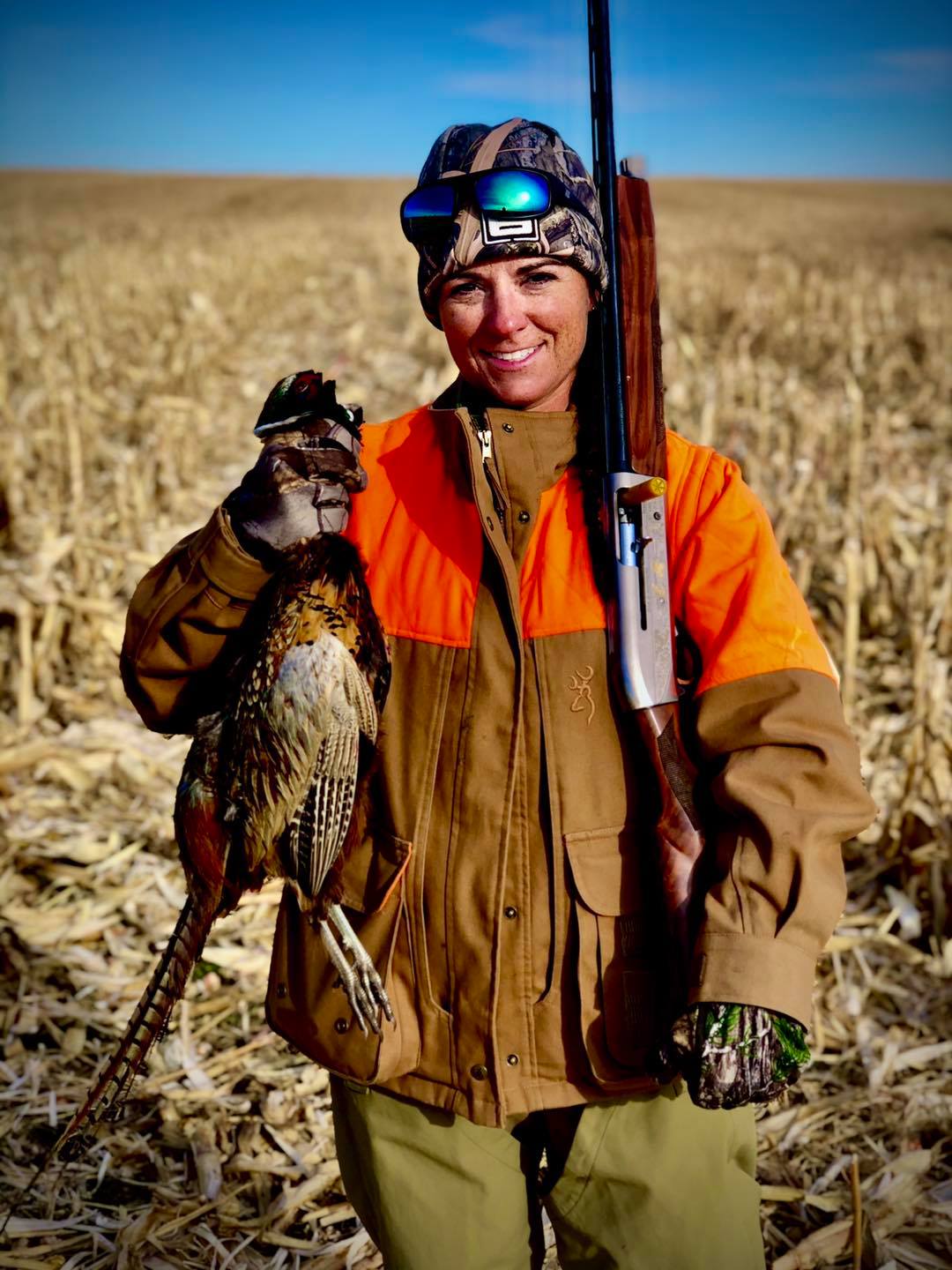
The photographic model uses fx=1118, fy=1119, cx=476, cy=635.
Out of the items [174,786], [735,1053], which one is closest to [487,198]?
[735,1053]

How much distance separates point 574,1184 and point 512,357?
1.50 meters

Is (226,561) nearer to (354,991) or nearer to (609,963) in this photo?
(354,991)

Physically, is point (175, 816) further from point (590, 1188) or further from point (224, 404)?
point (224, 404)

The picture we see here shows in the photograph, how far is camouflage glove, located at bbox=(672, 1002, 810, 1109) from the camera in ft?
5.65

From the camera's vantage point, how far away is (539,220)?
6.29 ft

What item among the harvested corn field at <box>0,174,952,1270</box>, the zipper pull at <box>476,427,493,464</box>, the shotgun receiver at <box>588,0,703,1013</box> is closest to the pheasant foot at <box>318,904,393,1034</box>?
the shotgun receiver at <box>588,0,703,1013</box>

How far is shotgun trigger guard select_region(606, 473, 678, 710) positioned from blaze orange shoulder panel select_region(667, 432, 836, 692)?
0.19 ft

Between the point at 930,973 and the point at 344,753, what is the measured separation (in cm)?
294

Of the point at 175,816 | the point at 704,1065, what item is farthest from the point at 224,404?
the point at 704,1065

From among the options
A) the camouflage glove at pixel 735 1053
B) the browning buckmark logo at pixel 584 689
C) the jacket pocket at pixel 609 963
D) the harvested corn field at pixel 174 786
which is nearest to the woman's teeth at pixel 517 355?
the browning buckmark logo at pixel 584 689

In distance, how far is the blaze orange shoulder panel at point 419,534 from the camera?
1957 mm

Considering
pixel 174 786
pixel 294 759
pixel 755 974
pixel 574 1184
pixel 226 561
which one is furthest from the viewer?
pixel 174 786

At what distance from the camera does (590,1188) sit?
2.03m

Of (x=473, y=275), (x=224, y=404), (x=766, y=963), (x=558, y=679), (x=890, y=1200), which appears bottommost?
(x=890, y=1200)
